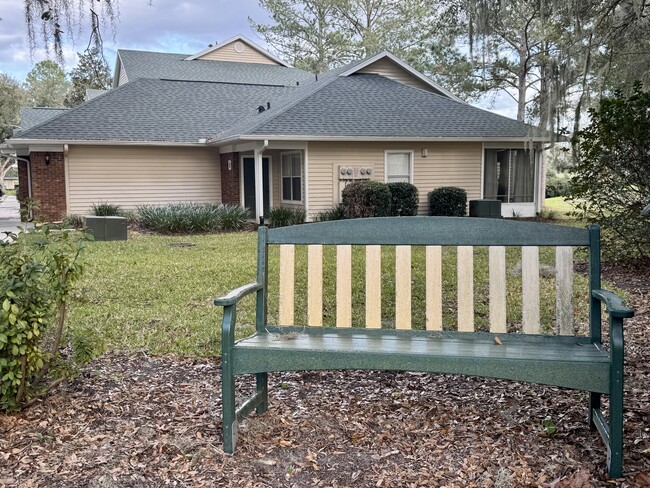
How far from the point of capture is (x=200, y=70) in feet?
75.0

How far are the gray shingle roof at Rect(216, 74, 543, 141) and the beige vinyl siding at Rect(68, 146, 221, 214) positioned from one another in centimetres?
155

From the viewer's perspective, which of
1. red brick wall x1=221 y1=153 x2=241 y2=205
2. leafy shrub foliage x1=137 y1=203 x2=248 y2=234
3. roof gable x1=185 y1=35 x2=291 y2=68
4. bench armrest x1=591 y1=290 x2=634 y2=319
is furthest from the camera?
roof gable x1=185 y1=35 x2=291 y2=68

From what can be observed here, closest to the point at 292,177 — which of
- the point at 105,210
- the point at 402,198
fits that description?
the point at 402,198

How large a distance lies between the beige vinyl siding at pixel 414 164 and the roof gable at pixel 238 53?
10.5 metres

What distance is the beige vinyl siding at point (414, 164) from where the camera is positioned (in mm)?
15945

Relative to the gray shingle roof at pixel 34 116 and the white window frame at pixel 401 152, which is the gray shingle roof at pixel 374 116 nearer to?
the white window frame at pixel 401 152

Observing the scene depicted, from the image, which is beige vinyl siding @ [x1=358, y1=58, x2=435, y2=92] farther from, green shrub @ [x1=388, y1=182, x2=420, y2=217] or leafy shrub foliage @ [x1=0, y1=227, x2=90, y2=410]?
leafy shrub foliage @ [x1=0, y1=227, x2=90, y2=410]

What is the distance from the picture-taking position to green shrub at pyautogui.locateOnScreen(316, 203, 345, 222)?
1570cm

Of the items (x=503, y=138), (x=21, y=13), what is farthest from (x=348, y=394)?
(x=503, y=138)

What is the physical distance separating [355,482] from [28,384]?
187 centimetres

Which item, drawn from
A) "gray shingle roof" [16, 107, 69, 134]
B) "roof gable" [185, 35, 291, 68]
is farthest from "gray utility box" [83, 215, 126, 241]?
"roof gable" [185, 35, 291, 68]

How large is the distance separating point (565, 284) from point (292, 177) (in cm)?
1399

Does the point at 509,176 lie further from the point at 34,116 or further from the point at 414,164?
the point at 34,116

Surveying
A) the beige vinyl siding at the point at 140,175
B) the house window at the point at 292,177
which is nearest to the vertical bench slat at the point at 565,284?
the house window at the point at 292,177
